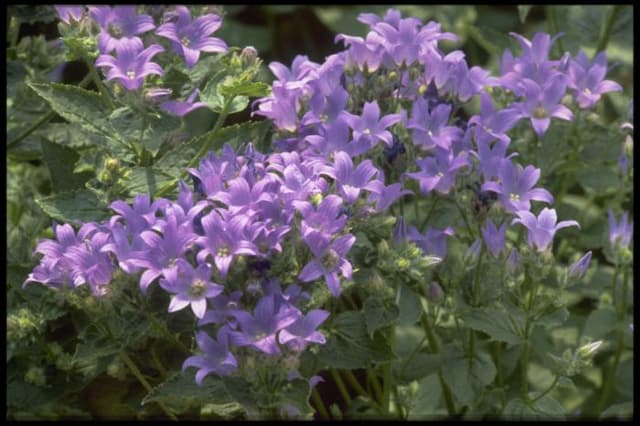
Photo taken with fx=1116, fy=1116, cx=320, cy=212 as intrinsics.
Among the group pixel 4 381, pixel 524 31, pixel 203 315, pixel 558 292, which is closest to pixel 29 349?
pixel 4 381

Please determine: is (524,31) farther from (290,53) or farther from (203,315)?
(203,315)

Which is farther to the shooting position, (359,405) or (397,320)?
(359,405)

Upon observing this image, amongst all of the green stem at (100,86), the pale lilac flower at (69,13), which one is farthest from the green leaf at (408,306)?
the pale lilac flower at (69,13)

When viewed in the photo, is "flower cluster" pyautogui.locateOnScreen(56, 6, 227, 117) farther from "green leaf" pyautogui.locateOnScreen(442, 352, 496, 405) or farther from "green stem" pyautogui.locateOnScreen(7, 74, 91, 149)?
"green leaf" pyautogui.locateOnScreen(442, 352, 496, 405)

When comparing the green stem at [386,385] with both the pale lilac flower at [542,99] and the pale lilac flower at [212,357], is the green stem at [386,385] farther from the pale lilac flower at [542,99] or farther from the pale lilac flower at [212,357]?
the pale lilac flower at [542,99]

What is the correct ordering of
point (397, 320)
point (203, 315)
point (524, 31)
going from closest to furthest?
point (203, 315)
point (397, 320)
point (524, 31)

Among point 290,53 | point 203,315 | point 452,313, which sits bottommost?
point 290,53
